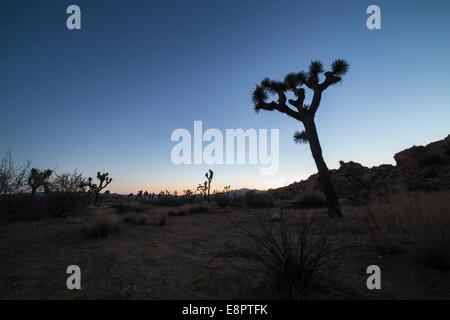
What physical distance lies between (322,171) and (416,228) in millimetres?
4965

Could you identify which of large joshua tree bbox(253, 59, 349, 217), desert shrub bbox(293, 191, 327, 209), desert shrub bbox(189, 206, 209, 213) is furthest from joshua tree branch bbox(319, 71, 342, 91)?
desert shrub bbox(189, 206, 209, 213)

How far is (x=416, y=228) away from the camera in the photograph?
3.78 meters

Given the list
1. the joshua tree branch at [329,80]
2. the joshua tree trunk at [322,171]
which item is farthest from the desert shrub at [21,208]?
the joshua tree branch at [329,80]

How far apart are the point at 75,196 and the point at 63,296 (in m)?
9.27

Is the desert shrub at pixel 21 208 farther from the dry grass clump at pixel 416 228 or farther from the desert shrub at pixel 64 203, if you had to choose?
the dry grass clump at pixel 416 228

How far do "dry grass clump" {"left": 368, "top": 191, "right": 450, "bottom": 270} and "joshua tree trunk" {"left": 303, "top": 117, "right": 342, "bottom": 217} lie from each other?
323cm

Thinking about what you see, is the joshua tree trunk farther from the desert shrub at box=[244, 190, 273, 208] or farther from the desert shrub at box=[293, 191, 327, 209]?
the desert shrub at box=[244, 190, 273, 208]

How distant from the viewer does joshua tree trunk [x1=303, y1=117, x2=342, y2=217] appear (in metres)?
8.20

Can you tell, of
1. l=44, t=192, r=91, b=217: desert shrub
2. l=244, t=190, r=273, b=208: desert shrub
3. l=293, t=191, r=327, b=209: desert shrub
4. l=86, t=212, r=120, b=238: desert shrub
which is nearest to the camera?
l=86, t=212, r=120, b=238: desert shrub

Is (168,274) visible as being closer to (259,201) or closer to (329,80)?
(329,80)

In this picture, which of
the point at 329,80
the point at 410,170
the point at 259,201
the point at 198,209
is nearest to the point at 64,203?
the point at 198,209

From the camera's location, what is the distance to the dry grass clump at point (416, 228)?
293 centimetres
